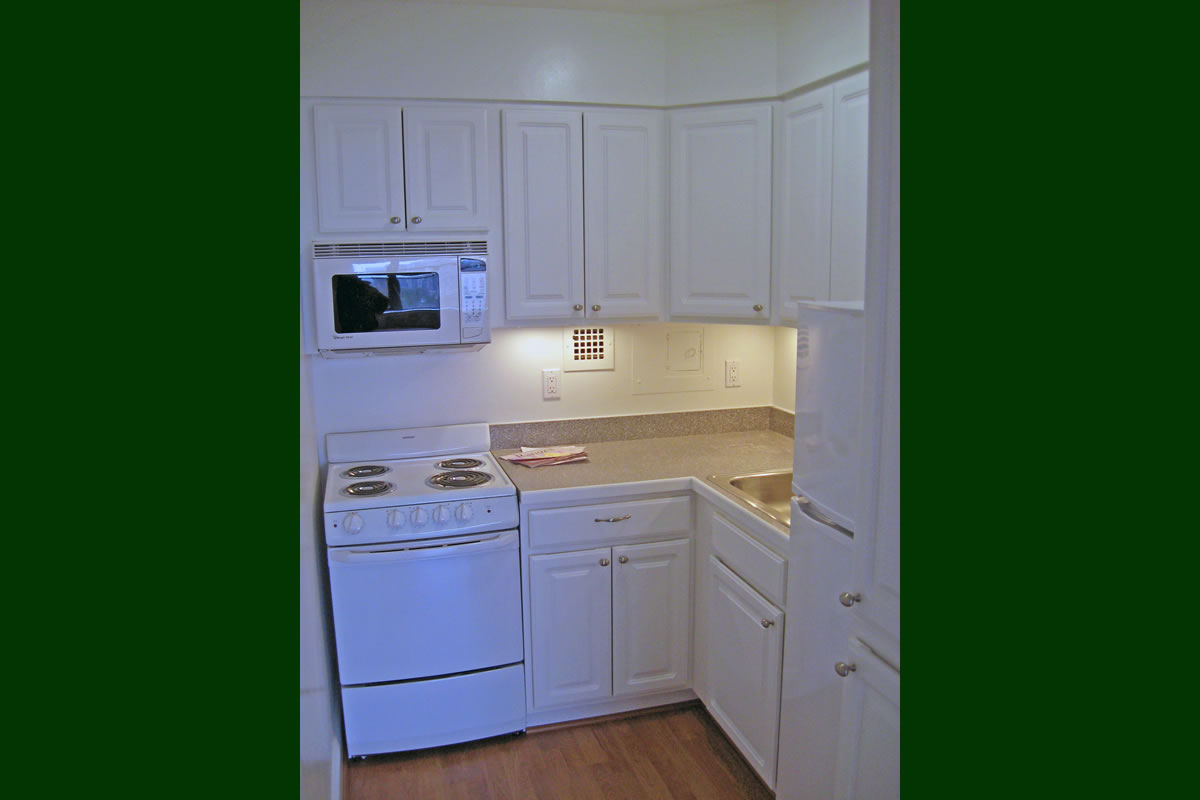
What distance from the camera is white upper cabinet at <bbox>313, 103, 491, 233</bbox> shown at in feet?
9.46

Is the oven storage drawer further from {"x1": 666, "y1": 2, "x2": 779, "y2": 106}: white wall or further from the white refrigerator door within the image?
{"x1": 666, "y1": 2, "x2": 779, "y2": 106}: white wall

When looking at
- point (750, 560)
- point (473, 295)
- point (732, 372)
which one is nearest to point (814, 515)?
point (750, 560)

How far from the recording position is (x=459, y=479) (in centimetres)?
299

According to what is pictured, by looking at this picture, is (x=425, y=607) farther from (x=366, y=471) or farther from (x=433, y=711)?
(x=366, y=471)

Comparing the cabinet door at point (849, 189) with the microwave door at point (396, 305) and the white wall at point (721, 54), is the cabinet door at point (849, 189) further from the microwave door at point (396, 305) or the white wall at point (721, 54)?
the microwave door at point (396, 305)

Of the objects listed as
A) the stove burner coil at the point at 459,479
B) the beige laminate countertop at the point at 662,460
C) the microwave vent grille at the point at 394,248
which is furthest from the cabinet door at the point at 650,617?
the microwave vent grille at the point at 394,248

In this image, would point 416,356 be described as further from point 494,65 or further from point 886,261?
point 886,261

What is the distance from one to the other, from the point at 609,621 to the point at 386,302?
1.35 metres

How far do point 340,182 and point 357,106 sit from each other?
26 centimetres

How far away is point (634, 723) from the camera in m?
3.12

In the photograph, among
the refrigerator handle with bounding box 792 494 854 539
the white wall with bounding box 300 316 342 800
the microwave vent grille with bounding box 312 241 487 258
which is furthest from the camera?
the microwave vent grille with bounding box 312 241 487 258

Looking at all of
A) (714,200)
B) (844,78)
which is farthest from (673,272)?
(844,78)

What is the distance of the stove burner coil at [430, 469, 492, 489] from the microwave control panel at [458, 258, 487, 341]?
0.48 m

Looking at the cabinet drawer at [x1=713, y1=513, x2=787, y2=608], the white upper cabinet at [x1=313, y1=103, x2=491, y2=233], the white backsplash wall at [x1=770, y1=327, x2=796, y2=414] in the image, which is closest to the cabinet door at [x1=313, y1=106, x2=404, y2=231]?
the white upper cabinet at [x1=313, y1=103, x2=491, y2=233]
